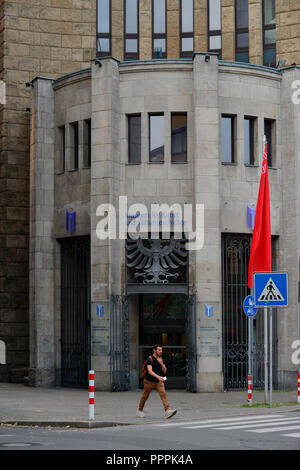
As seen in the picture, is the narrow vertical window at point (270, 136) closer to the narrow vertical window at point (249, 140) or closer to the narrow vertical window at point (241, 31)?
the narrow vertical window at point (249, 140)

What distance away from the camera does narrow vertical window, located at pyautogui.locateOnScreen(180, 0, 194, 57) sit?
3703 cm

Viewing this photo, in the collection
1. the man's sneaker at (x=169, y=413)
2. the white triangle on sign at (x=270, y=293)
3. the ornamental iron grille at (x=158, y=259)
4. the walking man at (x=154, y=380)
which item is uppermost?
the ornamental iron grille at (x=158, y=259)

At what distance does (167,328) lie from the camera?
1201 inches

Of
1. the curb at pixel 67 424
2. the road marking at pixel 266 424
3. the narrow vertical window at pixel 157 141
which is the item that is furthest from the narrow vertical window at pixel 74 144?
the road marking at pixel 266 424

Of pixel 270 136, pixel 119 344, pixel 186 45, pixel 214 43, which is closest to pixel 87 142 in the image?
pixel 270 136

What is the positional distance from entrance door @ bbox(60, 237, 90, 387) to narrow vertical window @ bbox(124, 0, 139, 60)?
369 inches

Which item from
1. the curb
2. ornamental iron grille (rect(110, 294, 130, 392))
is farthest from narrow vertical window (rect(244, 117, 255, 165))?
the curb

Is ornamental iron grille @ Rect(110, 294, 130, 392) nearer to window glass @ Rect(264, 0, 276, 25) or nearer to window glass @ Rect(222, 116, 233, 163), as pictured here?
window glass @ Rect(222, 116, 233, 163)

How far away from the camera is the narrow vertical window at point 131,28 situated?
37.2 metres

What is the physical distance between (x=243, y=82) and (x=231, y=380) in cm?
965

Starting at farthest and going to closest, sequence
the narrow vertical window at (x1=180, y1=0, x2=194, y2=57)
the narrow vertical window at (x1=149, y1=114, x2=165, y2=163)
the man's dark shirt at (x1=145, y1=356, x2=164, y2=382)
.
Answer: the narrow vertical window at (x1=180, y1=0, x2=194, y2=57)
the narrow vertical window at (x1=149, y1=114, x2=165, y2=163)
the man's dark shirt at (x1=145, y1=356, x2=164, y2=382)

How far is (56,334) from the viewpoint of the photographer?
31.9 metres

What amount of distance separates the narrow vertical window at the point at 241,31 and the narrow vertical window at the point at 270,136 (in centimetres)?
575
